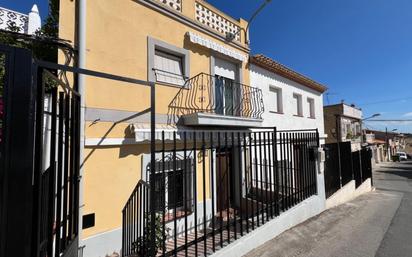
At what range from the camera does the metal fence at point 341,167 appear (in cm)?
930

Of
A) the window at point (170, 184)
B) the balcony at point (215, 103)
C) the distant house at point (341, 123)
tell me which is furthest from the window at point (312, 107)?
the distant house at point (341, 123)

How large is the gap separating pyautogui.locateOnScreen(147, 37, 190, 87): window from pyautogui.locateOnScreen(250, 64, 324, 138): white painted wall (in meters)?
3.45

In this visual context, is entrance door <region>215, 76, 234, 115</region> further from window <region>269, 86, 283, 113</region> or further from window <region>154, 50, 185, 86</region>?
window <region>269, 86, 283, 113</region>

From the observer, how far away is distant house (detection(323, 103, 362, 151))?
81.3 feet

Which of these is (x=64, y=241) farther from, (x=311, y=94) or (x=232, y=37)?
(x=311, y=94)

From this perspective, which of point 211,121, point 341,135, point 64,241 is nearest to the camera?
point 64,241

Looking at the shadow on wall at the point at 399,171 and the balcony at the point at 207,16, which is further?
the shadow on wall at the point at 399,171

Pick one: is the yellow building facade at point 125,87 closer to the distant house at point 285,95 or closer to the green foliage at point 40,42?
the green foliage at point 40,42

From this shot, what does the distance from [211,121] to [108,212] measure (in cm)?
350

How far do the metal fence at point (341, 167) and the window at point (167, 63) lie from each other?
5391 millimetres

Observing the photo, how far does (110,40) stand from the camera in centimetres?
596

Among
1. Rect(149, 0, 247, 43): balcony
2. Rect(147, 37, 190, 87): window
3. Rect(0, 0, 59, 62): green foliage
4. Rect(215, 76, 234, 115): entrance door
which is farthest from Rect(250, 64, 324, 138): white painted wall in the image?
Rect(0, 0, 59, 62): green foliage

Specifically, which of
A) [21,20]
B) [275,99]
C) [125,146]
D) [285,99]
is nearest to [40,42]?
[21,20]

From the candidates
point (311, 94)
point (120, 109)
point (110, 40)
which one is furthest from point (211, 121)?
point (311, 94)
